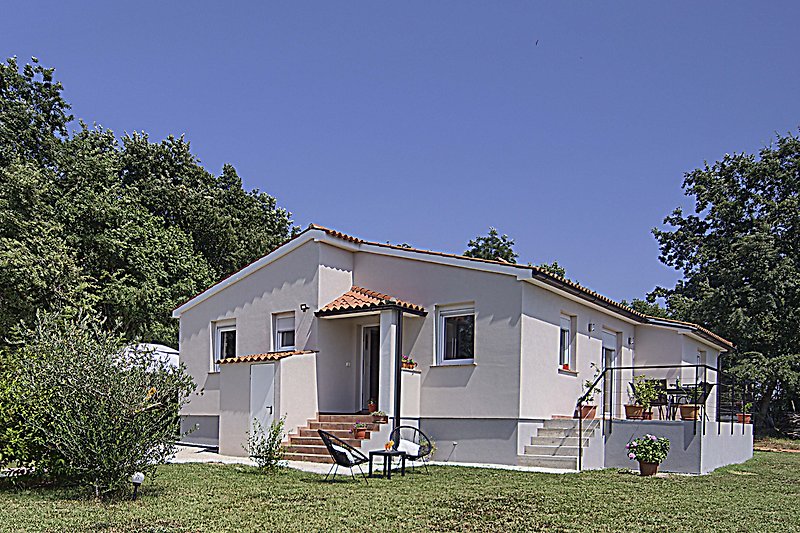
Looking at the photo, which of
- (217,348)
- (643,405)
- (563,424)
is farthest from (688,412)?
(217,348)

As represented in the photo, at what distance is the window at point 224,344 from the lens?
845 inches

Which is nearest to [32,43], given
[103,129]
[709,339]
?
[103,129]

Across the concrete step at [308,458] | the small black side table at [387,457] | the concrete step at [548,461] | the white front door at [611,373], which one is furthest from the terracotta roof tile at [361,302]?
the white front door at [611,373]

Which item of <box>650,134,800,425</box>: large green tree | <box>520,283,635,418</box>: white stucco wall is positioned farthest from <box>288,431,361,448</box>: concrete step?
<box>650,134,800,425</box>: large green tree

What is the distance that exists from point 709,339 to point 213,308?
15.2 meters

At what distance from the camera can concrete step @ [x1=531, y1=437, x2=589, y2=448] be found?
53.6 ft

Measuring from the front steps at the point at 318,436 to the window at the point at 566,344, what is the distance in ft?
16.4

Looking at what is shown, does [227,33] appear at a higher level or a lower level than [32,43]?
lower

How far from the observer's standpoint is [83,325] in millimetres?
11422

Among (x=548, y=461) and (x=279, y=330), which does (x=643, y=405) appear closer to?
(x=548, y=461)

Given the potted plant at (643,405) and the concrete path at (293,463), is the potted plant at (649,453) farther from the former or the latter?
the potted plant at (643,405)

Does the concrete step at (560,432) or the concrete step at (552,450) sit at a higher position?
the concrete step at (560,432)

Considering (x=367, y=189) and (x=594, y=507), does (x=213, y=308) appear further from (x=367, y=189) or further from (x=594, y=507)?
(x=594, y=507)

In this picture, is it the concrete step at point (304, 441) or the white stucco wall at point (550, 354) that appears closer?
the white stucco wall at point (550, 354)
